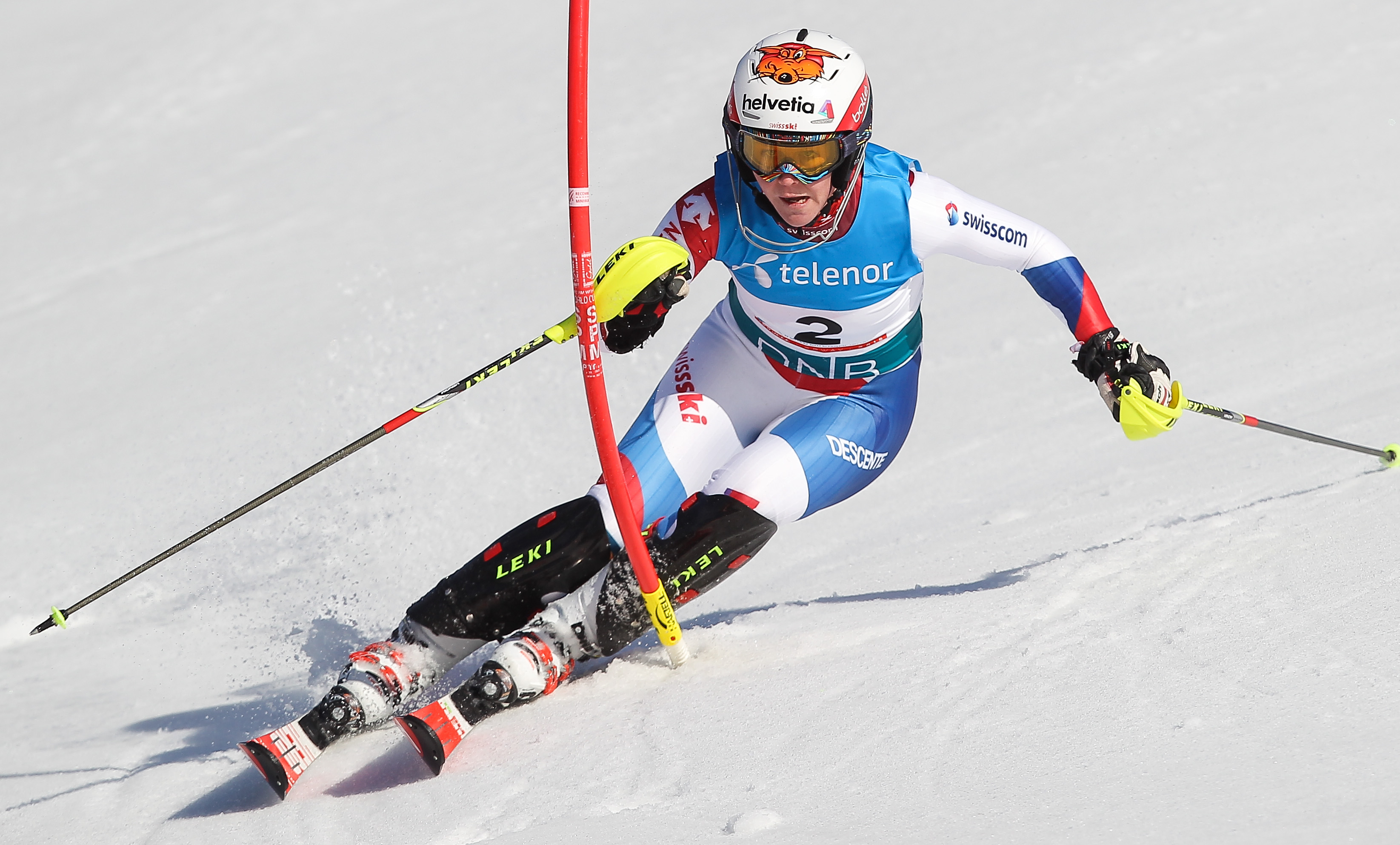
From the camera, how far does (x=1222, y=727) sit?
2623 mm

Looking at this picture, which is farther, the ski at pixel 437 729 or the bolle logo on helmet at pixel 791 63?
the bolle logo on helmet at pixel 791 63

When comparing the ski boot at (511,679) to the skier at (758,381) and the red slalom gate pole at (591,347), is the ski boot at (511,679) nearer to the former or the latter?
the skier at (758,381)

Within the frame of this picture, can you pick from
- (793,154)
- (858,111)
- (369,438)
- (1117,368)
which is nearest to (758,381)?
(793,154)

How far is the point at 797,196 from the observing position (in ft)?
11.9

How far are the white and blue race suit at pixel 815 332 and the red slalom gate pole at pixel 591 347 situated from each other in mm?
257

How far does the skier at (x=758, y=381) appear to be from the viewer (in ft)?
11.6

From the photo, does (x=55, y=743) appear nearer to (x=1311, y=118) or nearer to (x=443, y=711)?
(x=443, y=711)

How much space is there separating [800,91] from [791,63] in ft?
0.35

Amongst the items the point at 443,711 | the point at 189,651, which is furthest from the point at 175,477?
the point at 443,711

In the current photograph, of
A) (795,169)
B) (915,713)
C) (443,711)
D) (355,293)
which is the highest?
(355,293)

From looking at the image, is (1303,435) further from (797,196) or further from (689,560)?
(689,560)

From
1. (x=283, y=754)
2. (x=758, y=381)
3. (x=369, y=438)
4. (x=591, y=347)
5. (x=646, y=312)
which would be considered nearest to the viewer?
(x=283, y=754)

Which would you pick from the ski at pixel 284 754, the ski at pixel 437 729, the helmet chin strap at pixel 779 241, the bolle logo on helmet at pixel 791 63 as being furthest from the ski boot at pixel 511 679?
the bolle logo on helmet at pixel 791 63

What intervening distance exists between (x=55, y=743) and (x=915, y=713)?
10.00 feet
